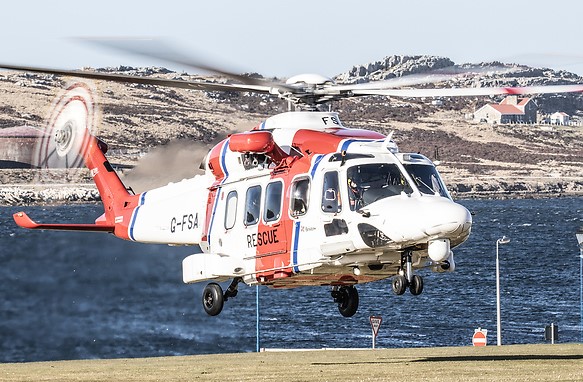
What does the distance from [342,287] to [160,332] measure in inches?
2290

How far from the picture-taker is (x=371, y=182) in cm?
2305

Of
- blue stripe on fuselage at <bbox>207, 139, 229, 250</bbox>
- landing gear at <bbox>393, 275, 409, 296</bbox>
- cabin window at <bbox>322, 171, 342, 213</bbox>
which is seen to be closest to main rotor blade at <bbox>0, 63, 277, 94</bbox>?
blue stripe on fuselage at <bbox>207, 139, 229, 250</bbox>

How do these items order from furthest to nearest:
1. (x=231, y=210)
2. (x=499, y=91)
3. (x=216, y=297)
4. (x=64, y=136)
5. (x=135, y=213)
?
(x=64, y=136) < (x=135, y=213) < (x=216, y=297) < (x=231, y=210) < (x=499, y=91)

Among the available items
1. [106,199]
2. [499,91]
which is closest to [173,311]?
[106,199]

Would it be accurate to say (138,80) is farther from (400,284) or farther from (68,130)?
(68,130)

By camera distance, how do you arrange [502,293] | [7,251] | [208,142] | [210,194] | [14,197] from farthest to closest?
1. [14,197]
2. [502,293]
3. [7,251]
4. [208,142]
5. [210,194]

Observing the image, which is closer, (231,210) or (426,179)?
(426,179)

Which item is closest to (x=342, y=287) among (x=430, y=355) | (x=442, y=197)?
(x=442, y=197)

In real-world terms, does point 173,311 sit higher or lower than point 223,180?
lower

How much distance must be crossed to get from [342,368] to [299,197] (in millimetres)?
8678

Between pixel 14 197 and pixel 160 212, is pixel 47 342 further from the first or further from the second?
pixel 14 197

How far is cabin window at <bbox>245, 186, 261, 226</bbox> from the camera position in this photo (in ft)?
81.9

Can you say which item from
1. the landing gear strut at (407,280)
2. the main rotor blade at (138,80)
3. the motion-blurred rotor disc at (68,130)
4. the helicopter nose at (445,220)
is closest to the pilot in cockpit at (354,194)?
the landing gear strut at (407,280)

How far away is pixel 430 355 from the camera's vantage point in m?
38.5
